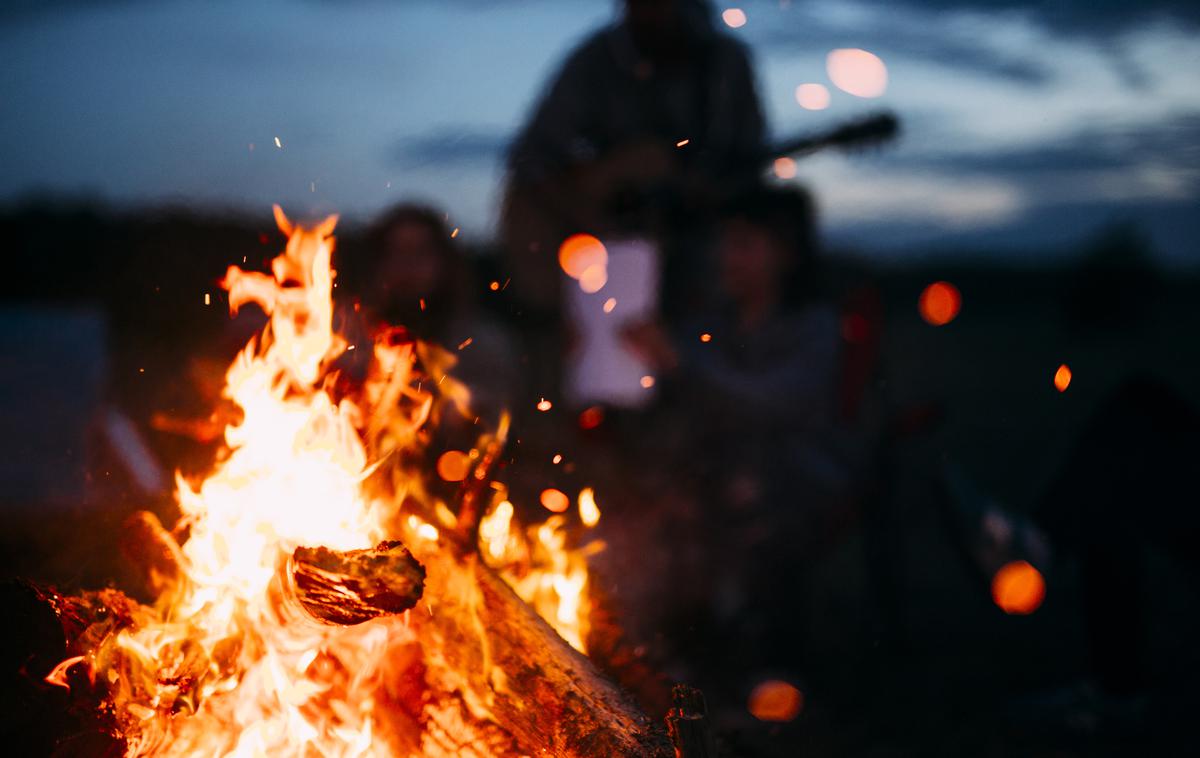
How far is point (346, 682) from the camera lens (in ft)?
7.36

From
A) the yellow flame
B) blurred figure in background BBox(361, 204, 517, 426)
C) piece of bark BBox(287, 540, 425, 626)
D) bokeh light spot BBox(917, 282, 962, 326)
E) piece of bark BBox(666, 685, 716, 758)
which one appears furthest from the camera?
bokeh light spot BBox(917, 282, 962, 326)

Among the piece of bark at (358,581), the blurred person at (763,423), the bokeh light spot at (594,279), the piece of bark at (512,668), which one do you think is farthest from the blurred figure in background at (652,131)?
the piece of bark at (358,581)

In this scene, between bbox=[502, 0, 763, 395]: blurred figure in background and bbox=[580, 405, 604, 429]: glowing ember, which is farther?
bbox=[502, 0, 763, 395]: blurred figure in background

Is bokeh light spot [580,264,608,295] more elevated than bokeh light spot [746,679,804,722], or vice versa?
bokeh light spot [580,264,608,295]

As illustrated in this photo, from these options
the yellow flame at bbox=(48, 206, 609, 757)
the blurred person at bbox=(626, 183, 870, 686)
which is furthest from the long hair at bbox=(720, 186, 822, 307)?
the yellow flame at bbox=(48, 206, 609, 757)

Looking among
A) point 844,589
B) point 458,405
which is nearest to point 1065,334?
point 844,589

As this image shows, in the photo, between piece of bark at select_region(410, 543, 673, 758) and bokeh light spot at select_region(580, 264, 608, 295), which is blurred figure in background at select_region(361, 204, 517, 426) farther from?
piece of bark at select_region(410, 543, 673, 758)

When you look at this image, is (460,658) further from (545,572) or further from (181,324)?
(181,324)

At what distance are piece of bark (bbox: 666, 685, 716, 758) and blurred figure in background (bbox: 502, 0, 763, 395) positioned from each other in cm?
387

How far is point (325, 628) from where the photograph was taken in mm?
2209

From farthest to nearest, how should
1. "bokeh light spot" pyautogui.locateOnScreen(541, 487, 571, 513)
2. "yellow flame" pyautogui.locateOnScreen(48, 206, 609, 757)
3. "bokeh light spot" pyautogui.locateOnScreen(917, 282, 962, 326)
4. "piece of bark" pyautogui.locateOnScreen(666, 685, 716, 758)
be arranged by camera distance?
"bokeh light spot" pyautogui.locateOnScreen(917, 282, 962, 326) → "bokeh light spot" pyautogui.locateOnScreen(541, 487, 571, 513) → "yellow flame" pyautogui.locateOnScreen(48, 206, 609, 757) → "piece of bark" pyautogui.locateOnScreen(666, 685, 716, 758)

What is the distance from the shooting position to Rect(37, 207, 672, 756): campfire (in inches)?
82.9

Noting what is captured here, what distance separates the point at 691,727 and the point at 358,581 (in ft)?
2.52

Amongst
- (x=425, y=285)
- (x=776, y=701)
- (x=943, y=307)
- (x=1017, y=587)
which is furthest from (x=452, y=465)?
(x=943, y=307)
